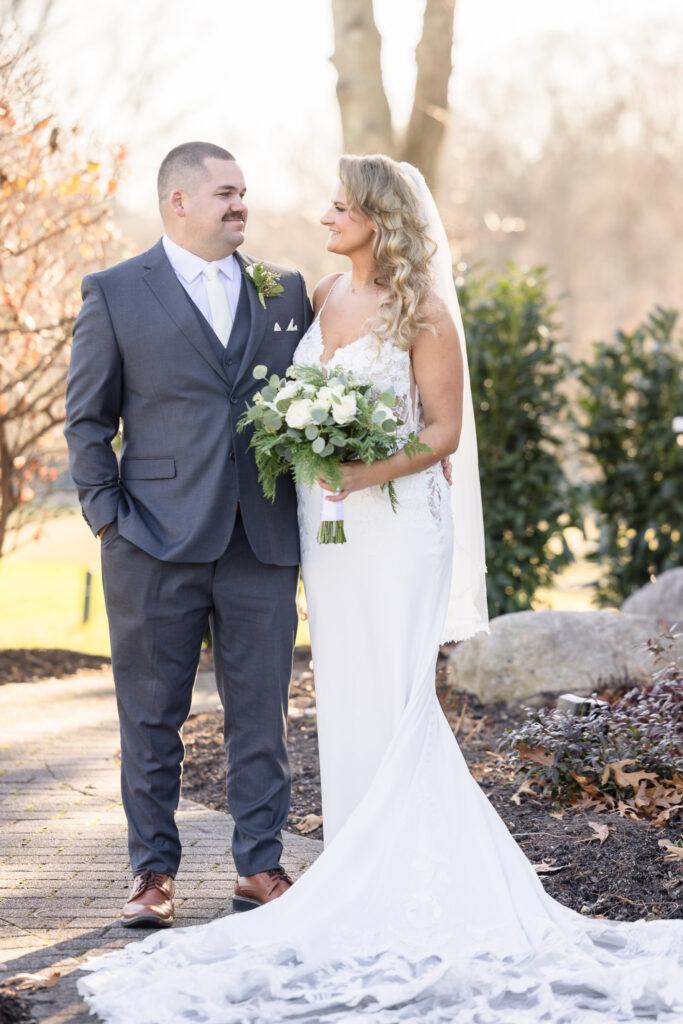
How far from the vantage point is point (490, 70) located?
34438 mm

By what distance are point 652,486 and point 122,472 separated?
6680mm

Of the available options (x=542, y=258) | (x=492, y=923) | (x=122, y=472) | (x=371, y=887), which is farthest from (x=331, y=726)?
(x=542, y=258)

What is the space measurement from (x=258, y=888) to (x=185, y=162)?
2351mm

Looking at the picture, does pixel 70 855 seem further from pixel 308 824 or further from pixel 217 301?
pixel 217 301

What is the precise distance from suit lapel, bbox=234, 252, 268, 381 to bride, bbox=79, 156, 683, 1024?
0.17m

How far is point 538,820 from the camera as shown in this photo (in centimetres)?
457

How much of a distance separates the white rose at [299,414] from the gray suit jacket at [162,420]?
0.33 m

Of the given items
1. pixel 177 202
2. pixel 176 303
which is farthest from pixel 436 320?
pixel 177 202

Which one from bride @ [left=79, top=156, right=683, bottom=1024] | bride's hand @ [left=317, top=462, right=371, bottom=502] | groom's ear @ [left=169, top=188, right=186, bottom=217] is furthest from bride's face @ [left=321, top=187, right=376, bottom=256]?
bride's hand @ [left=317, top=462, right=371, bottom=502]

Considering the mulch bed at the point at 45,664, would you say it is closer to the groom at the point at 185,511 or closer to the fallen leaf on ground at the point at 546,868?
the groom at the point at 185,511

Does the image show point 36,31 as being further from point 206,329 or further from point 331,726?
point 331,726

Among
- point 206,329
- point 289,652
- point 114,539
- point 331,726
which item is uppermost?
point 206,329

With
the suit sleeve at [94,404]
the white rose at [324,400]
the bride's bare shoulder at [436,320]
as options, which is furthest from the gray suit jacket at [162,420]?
the bride's bare shoulder at [436,320]

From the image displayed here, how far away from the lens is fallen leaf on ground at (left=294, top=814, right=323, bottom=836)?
188 inches
